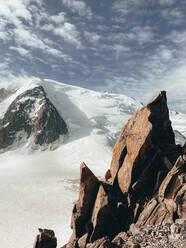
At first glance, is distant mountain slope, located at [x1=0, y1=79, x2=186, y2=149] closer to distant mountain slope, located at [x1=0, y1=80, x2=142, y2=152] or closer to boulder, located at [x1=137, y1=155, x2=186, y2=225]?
distant mountain slope, located at [x1=0, y1=80, x2=142, y2=152]

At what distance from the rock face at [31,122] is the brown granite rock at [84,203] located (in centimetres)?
6395

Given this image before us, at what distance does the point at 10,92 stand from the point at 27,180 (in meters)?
86.6

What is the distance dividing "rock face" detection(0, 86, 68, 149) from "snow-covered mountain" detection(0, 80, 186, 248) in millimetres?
3248

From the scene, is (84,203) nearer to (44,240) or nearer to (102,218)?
(102,218)

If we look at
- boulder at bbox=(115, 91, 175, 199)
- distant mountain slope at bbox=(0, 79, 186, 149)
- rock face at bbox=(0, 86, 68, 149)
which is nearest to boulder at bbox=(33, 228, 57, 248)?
boulder at bbox=(115, 91, 175, 199)

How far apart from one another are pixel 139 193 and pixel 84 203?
4.34 meters

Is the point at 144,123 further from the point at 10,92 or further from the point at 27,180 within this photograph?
the point at 10,92

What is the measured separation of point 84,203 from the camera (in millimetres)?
13781

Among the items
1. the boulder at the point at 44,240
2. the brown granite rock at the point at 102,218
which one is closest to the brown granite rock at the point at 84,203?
the brown granite rock at the point at 102,218

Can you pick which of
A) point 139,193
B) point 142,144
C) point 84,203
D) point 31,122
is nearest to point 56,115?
point 31,122

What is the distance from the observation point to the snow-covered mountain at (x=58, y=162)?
2156 cm

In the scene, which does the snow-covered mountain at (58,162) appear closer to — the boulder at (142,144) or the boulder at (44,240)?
the boulder at (44,240)

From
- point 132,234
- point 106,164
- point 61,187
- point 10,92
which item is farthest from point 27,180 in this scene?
point 10,92

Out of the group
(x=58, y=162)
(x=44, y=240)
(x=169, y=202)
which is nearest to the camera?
(x=169, y=202)
